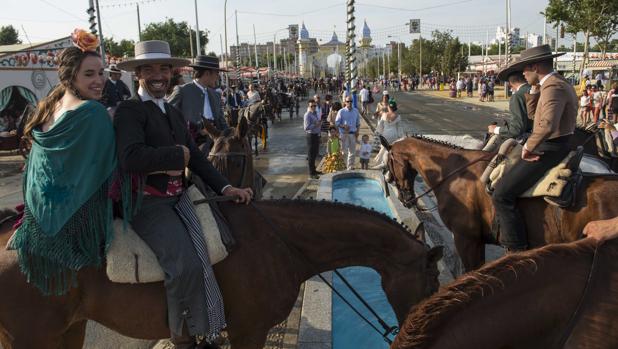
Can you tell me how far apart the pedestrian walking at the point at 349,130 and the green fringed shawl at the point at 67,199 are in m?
10.8

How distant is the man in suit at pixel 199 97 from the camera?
612 centimetres

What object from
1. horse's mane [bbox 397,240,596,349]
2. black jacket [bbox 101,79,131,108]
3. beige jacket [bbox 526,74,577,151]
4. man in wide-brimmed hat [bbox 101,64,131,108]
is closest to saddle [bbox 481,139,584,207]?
beige jacket [bbox 526,74,577,151]

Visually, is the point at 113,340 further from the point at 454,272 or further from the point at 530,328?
the point at 530,328

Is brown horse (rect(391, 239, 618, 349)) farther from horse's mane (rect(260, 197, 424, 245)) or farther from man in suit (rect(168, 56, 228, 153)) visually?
man in suit (rect(168, 56, 228, 153))

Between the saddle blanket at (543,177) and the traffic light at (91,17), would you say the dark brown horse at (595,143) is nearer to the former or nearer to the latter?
the saddle blanket at (543,177)

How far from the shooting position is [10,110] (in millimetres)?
18266

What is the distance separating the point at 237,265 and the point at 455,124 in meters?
22.9

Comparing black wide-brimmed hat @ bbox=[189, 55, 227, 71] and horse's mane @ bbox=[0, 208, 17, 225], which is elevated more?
black wide-brimmed hat @ bbox=[189, 55, 227, 71]

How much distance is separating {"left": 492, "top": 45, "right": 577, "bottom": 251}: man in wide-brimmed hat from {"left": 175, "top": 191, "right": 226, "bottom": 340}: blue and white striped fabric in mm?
3100

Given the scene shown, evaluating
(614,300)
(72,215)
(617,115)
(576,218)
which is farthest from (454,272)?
(617,115)

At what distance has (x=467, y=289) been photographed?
Answer: 75.8 inches

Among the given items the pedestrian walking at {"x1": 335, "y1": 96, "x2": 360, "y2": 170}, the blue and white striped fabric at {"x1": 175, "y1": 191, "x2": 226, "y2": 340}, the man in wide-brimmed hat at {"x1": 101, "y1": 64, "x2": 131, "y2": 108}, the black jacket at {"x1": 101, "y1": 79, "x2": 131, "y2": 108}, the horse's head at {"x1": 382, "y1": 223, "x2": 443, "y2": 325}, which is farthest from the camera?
the pedestrian walking at {"x1": 335, "y1": 96, "x2": 360, "y2": 170}

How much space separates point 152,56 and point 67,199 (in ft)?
3.69

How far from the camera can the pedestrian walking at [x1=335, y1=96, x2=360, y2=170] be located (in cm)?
1337
